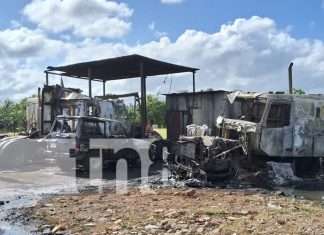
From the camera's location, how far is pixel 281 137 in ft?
40.7

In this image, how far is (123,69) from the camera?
24.2 m

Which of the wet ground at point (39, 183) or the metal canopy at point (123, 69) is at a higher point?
the metal canopy at point (123, 69)

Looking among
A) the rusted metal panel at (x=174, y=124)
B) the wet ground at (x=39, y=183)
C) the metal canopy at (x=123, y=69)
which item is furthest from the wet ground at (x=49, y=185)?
the rusted metal panel at (x=174, y=124)

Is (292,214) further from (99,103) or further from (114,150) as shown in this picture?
(99,103)

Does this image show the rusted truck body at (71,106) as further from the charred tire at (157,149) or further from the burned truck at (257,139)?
the burned truck at (257,139)

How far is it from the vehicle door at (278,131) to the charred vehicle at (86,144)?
4888 millimetres

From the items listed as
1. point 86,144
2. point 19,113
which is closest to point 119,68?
point 86,144

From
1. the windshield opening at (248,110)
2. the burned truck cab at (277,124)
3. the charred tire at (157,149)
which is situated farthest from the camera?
the charred tire at (157,149)

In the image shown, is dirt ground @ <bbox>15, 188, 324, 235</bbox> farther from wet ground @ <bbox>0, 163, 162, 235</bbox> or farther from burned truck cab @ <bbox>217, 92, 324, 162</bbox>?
burned truck cab @ <bbox>217, 92, 324, 162</bbox>

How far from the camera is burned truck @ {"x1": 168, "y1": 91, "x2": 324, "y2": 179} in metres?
12.1

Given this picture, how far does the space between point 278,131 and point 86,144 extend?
5784 millimetres

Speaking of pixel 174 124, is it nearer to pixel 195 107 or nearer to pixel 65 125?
pixel 195 107

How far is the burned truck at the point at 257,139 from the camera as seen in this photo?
39.7 feet

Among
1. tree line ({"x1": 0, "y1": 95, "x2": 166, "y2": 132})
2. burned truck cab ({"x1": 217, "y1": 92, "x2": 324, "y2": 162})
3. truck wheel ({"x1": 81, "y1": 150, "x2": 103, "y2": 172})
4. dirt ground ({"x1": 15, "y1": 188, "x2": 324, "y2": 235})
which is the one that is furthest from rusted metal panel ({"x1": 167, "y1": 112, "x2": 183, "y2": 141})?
tree line ({"x1": 0, "y1": 95, "x2": 166, "y2": 132})
